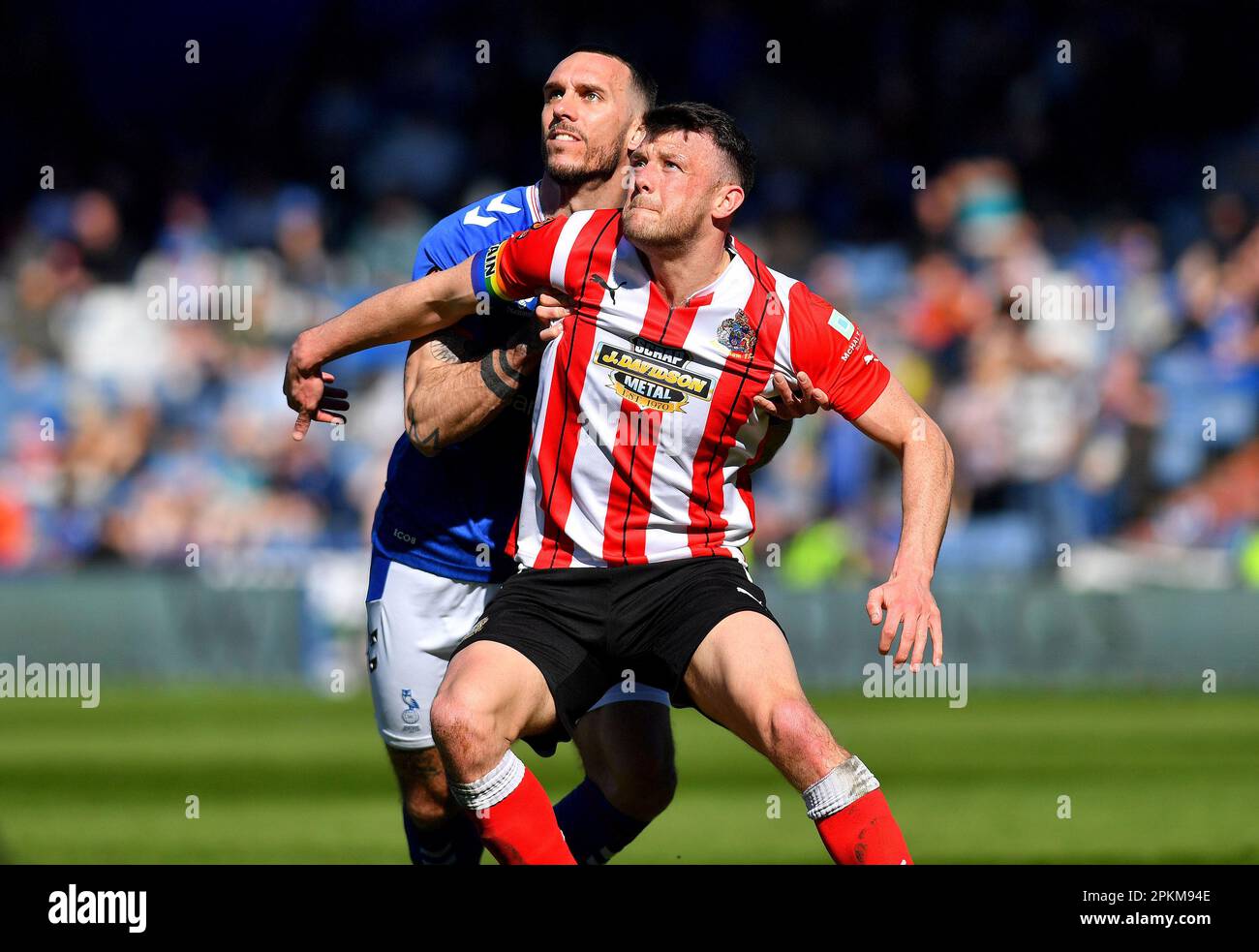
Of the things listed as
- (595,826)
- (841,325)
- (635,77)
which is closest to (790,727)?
(841,325)

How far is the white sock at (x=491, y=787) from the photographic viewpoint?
516cm

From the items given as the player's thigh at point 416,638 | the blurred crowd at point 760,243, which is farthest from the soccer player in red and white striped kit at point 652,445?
the blurred crowd at point 760,243

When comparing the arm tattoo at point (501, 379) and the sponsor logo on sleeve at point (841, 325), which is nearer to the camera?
the sponsor logo on sleeve at point (841, 325)

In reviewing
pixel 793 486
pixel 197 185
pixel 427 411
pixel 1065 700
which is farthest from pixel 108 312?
pixel 427 411

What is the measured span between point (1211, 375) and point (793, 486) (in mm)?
3856

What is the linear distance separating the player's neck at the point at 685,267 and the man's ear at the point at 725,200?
62 mm

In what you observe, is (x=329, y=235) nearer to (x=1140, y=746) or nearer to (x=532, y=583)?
(x=1140, y=746)

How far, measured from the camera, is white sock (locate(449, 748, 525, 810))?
5164 mm

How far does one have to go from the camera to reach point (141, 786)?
10086mm

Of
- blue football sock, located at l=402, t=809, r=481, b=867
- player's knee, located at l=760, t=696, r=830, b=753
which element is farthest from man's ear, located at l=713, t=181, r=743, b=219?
blue football sock, located at l=402, t=809, r=481, b=867

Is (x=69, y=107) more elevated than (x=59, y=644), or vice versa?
(x=69, y=107)

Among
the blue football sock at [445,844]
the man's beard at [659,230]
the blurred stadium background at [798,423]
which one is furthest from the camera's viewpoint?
the blurred stadium background at [798,423]

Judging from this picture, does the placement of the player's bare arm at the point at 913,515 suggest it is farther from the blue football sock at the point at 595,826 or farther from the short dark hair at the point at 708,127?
the blue football sock at the point at 595,826

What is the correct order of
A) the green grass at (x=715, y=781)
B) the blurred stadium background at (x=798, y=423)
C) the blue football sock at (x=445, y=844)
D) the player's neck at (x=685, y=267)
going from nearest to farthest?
the player's neck at (x=685, y=267) < the blue football sock at (x=445, y=844) < the green grass at (x=715, y=781) < the blurred stadium background at (x=798, y=423)
